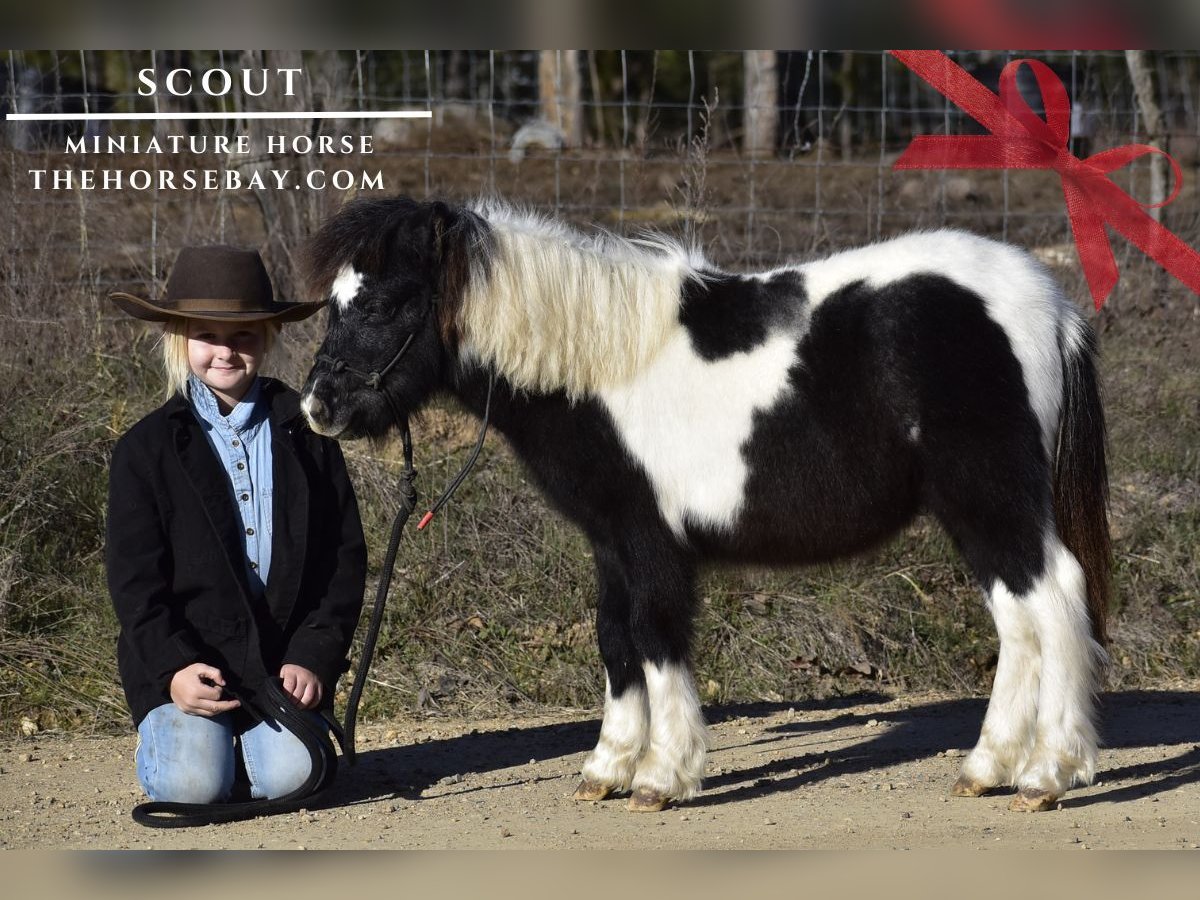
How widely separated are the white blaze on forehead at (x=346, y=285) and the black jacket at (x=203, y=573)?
432mm

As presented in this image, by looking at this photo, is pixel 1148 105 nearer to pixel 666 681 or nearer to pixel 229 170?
pixel 229 170

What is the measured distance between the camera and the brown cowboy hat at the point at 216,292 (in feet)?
14.0

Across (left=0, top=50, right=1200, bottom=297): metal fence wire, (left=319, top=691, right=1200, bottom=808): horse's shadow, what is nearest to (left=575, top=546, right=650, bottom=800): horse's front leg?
(left=319, top=691, right=1200, bottom=808): horse's shadow

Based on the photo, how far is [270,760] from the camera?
14.2ft

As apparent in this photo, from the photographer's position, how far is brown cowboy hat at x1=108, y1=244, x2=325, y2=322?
14.0ft

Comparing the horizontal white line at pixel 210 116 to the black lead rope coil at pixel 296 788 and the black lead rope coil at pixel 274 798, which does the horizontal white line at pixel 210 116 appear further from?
the black lead rope coil at pixel 274 798

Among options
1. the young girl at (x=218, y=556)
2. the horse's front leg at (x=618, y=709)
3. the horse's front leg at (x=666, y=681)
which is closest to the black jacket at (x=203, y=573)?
the young girl at (x=218, y=556)

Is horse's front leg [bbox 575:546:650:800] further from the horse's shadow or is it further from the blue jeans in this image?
the blue jeans

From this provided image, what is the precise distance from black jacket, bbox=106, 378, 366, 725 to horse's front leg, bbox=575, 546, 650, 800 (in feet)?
2.80


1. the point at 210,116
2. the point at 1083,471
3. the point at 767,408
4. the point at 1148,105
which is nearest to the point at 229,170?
the point at 210,116

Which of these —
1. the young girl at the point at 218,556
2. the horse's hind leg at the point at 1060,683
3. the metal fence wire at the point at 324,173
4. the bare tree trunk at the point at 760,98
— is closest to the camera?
the horse's hind leg at the point at 1060,683

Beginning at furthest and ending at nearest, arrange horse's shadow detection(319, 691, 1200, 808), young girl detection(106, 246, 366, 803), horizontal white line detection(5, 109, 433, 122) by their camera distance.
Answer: horizontal white line detection(5, 109, 433, 122) < horse's shadow detection(319, 691, 1200, 808) < young girl detection(106, 246, 366, 803)

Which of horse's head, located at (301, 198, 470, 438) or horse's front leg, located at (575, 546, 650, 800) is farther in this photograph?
horse's front leg, located at (575, 546, 650, 800)
